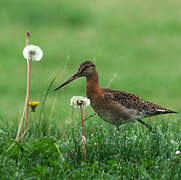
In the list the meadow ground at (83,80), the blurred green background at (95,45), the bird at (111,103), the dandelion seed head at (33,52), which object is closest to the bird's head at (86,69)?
the bird at (111,103)

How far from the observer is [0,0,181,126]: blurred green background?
494 inches

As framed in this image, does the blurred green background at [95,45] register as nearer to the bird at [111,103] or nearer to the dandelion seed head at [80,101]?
the bird at [111,103]

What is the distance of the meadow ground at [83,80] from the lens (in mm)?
4715

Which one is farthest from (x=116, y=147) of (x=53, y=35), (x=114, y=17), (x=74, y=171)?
(x=114, y=17)

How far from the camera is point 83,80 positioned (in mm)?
13414

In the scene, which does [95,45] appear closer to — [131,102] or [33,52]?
[131,102]

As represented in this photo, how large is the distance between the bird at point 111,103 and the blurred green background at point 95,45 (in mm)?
4087

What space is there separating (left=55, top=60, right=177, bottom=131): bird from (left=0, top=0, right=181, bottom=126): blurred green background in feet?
13.4

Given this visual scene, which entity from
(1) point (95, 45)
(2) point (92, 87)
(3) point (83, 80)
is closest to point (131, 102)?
(2) point (92, 87)

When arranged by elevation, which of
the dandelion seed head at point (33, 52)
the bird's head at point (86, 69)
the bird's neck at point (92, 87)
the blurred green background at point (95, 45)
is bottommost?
the dandelion seed head at point (33, 52)

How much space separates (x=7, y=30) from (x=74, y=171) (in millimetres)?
13031

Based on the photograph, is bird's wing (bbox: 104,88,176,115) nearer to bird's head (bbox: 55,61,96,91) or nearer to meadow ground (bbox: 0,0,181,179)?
meadow ground (bbox: 0,0,181,179)

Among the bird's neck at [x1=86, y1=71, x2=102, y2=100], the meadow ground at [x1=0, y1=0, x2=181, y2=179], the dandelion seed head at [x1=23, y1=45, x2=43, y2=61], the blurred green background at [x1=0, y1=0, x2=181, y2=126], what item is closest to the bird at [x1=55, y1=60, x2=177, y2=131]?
the bird's neck at [x1=86, y1=71, x2=102, y2=100]

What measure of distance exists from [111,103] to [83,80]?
6.87m
